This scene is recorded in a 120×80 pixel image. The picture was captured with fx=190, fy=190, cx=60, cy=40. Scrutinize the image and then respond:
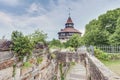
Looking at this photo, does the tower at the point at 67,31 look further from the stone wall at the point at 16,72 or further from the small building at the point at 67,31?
the stone wall at the point at 16,72

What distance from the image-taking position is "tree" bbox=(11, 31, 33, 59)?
6246 mm

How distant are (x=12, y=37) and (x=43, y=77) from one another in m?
4.07

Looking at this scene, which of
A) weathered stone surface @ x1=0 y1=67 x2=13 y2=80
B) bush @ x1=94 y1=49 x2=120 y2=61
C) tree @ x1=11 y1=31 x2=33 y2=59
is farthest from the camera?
bush @ x1=94 y1=49 x2=120 y2=61

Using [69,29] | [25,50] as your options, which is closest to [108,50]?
[25,50]

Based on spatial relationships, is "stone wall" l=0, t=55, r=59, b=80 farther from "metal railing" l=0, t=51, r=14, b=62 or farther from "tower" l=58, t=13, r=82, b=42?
"tower" l=58, t=13, r=82, b=42

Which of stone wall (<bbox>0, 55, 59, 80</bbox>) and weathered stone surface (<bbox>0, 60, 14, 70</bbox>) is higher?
weathered stone surface (<bbox>0, 60, 14, 70</bbox>)

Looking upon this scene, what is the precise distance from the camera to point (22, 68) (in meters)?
6.53

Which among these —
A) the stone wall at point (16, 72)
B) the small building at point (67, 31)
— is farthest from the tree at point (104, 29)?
the small building at point (67, 31)

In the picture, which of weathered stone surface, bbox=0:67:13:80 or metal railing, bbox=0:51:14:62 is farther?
metal railing, bbox=0:51:14:62

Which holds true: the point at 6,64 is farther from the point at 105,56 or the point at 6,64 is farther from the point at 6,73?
the point at 105,56

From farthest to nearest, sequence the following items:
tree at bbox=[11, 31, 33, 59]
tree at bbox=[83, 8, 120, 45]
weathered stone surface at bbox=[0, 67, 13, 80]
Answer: tree at bbox=[83, 8, 120, 45] < tree at bbox=[11, 31, 33, 59] < weathered stone surface at bbox=[0, 67, 13, 80]

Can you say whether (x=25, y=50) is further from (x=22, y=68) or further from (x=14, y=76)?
(x=14, y=76)

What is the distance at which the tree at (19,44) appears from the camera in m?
6.25

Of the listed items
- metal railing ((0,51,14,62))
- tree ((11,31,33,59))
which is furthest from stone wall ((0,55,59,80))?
tree ((11,31,33,59))
